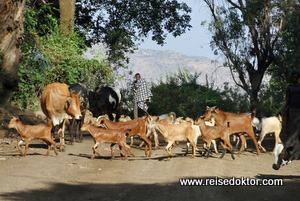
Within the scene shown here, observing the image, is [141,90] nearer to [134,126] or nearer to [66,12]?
[134,126]

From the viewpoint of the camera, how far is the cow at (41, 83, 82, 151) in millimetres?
14055

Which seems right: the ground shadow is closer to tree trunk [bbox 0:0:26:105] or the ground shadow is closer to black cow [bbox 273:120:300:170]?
black cow [bbox 273:120:300:170]

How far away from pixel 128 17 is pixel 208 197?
Answer: 24738 millimetres

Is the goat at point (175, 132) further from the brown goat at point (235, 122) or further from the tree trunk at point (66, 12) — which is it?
the tree trunk at point (66, 12)

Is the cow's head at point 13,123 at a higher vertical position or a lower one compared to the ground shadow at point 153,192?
higher

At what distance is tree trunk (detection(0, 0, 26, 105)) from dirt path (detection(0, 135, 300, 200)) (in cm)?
512

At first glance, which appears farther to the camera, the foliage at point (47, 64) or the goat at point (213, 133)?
the foliage at point (47, 64)

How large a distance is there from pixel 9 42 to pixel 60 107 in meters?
5.73

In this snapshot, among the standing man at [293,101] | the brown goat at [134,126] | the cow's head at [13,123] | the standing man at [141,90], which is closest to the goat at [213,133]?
the brown goat at [134,126]

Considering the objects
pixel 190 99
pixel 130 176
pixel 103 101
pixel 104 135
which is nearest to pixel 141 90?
pixel 103 101

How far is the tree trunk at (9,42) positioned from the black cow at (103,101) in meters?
3.13

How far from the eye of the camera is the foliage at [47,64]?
2211 cm

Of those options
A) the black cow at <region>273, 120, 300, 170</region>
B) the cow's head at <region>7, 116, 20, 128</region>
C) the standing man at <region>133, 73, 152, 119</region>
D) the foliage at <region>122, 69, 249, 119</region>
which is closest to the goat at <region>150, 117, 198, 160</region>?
the cow's head at <region>7, 116, 20, 128</region>

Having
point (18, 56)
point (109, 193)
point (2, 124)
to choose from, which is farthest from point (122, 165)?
point (18, 56)
